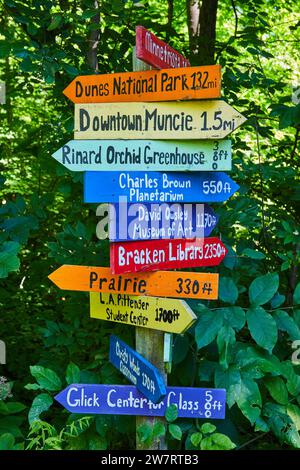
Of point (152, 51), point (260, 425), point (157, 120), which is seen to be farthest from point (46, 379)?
point (152, 51)

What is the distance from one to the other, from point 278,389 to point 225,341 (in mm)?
376

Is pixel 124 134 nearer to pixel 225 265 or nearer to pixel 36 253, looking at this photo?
pixel 225 265

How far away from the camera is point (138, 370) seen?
2574 mm

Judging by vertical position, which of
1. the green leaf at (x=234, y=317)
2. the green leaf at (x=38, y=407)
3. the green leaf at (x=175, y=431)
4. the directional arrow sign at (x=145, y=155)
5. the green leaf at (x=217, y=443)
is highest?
the directional arrow sign at (x=145, y=155)

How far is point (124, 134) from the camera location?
2.52 m

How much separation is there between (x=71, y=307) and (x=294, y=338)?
4.46 feet

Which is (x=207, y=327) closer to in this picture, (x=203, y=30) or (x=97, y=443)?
(x=97, y=443)

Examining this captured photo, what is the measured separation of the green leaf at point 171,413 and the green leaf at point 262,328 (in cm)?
44

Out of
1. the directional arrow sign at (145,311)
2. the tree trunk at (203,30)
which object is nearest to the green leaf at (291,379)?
the directional arrow sign at (145,311)

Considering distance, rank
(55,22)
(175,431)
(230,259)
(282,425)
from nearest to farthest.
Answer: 1. (175,431)
2. (282,425)
3. (230,259)
4. (55,22)

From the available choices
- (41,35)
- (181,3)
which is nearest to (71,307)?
(41,35)

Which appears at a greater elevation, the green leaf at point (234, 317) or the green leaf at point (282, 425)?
the green leaf at point (234, 317)

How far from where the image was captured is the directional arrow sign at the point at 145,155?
8.21 ft

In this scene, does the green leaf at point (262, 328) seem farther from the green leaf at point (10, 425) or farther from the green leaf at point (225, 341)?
Answer: the green leaf at point (10, 425)
